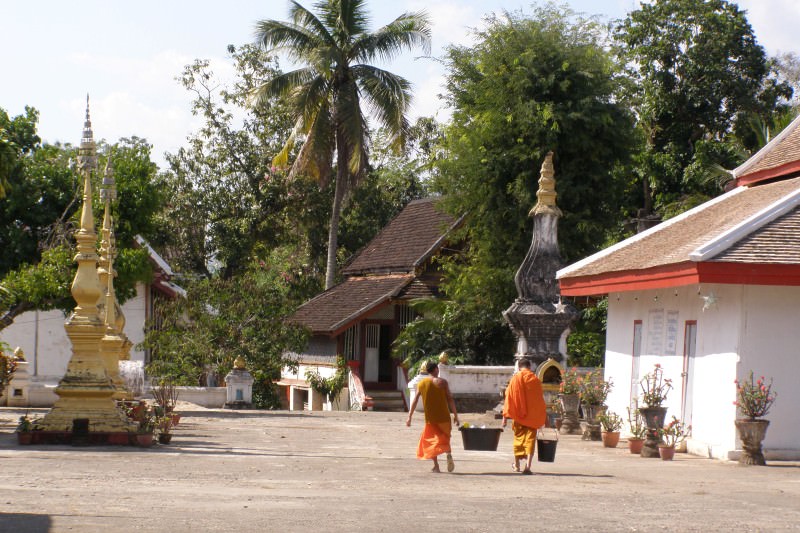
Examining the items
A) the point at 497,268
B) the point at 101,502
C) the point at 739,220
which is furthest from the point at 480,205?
the point at 101,502

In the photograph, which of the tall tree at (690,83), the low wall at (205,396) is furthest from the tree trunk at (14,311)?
the tall tree at (690,83)

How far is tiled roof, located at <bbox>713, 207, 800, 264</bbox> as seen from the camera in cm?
1691

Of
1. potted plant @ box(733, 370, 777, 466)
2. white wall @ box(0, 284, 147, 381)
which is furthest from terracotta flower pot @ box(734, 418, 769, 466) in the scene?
white wall @ box(0, 284, 147, 381)

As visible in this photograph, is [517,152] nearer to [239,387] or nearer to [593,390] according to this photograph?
[239,387]

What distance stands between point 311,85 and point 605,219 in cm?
1193

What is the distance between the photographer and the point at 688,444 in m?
19.1

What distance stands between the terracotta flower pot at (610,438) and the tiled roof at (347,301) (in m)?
18.4

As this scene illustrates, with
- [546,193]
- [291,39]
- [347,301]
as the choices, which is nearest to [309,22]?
[291,39]

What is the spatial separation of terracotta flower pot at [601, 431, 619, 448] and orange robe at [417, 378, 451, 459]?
5.61m

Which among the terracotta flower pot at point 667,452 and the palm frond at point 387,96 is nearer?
the terracotta flower pot at point 667,452

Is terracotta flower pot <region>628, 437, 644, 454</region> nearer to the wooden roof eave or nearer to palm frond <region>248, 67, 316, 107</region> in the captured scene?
the wooden roof eave

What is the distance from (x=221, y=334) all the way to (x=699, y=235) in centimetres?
2014

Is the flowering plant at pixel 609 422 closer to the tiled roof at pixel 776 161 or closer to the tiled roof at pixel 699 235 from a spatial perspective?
the tiled roof at pixel 699 235

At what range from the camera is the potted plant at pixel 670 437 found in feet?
58.9
